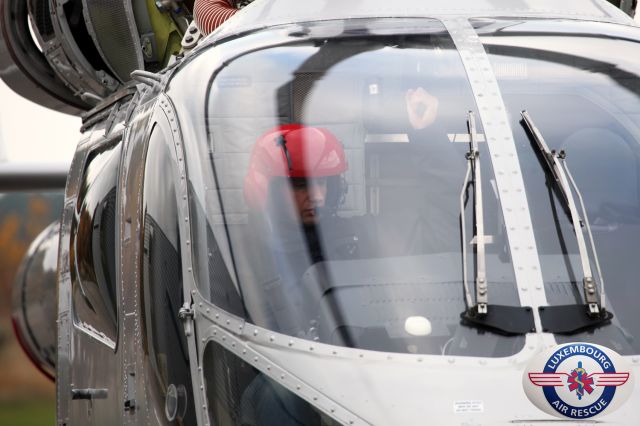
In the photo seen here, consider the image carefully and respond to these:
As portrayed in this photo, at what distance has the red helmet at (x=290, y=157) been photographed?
4426 millimetres

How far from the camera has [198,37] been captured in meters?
6.41

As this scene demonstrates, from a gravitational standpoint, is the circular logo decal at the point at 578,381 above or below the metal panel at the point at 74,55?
below

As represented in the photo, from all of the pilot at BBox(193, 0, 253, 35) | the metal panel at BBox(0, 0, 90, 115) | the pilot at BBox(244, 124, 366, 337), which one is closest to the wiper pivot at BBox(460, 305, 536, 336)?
the pilot at BBox(244, 124, 366, 337)

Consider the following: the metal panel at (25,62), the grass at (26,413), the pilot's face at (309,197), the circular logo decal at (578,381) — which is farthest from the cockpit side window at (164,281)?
the grass at (26,413)

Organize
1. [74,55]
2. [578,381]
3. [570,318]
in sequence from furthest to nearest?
[74,55], [570,318], [578,381]

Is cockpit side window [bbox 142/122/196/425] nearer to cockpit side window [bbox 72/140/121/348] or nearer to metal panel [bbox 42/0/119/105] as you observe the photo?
cockpit side window [bbox 72/140/121/348]

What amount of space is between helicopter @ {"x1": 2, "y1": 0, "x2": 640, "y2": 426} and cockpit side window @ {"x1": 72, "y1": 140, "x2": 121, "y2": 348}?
3 cm

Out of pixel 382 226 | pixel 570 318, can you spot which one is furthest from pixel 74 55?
pixel 570 318

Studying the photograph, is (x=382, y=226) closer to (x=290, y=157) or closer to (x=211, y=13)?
(x=290, y=157)

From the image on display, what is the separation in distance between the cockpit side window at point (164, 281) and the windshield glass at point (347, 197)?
0.49 ft

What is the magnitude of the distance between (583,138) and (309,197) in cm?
96

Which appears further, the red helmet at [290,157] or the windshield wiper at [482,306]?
the red helmet at [290,157]

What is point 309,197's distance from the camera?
14.4 feet

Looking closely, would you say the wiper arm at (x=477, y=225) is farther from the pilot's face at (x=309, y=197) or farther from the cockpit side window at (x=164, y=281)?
the cockpit side window at (x=164, y=281)
